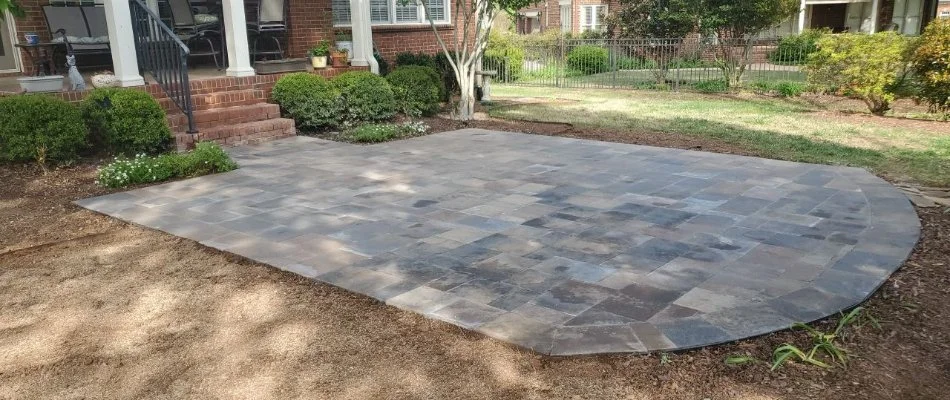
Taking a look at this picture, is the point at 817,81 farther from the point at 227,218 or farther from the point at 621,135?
the point at 227,218

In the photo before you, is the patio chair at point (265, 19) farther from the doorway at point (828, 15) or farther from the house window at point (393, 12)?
the doorway at point (828, 15)

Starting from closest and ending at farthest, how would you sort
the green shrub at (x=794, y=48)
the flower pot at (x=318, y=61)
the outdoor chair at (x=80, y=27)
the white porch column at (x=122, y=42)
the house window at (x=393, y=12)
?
the white porch column at (x=122, y=42), the outdoor chair at (x=80, y=27), the flower pot at (x=318, y=61), the house window at (x=393, y=12), the green shrub at (x=794, y=48)

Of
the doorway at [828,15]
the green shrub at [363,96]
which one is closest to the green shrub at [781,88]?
the green shrub at [363,96]

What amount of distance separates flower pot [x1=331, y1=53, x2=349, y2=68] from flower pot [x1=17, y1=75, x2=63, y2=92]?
3.84 m

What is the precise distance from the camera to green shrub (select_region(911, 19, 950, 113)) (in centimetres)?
889

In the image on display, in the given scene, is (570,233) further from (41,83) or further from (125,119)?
(41,83)

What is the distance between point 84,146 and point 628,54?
1500 centimetres

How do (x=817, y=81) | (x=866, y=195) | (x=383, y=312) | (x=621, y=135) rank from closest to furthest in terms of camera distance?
(x=383, y=312), (x=866, y=195), (x=621, y=135), (x=817, y=81)

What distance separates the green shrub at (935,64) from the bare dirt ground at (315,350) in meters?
5.69

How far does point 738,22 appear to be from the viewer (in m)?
15.2

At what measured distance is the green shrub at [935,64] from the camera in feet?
29.2

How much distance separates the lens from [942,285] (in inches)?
152

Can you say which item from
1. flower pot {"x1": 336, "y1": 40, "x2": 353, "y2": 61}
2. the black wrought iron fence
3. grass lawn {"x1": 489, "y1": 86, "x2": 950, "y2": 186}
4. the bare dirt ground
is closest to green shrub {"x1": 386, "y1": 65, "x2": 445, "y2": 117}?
flower pot {"x1": 336, "y1": 40, "x2": 353, "y2": 61}

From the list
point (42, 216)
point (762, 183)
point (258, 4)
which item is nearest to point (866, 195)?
point (762, 183)
